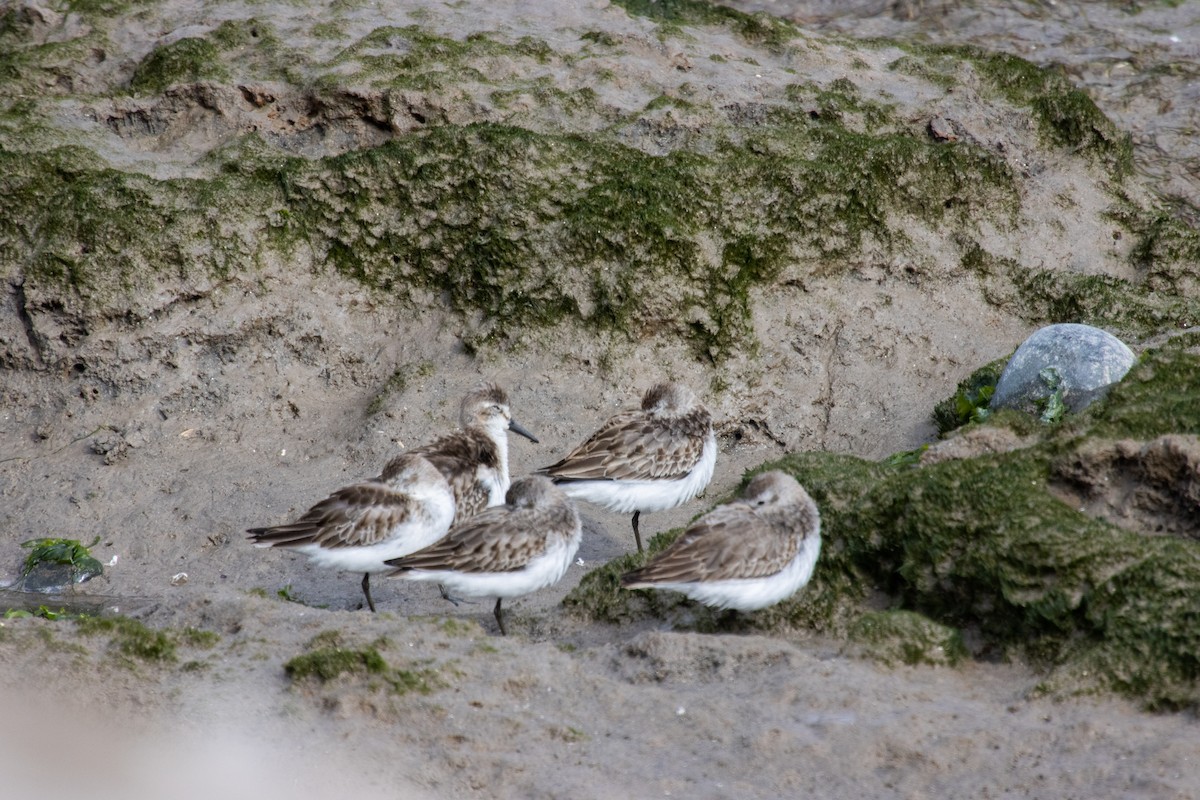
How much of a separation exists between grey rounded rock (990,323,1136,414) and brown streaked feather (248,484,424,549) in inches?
170

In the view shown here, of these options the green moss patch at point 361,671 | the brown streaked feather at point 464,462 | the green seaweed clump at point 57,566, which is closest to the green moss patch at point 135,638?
the green moss patch at point 361,671

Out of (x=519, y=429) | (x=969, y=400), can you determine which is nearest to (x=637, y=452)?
(x=519, y=429)

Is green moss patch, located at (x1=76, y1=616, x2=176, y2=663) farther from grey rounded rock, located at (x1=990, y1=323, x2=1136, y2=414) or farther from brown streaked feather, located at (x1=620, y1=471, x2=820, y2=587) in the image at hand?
Answer: grey rounded rock, located at (x1=990, y1=323, x2=1136, y2=414)

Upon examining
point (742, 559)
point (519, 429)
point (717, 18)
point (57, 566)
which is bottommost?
point (57, 566)

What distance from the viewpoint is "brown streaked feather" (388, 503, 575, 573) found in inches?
292

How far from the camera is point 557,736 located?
5.82 meters

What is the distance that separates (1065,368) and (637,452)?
9.74 feet

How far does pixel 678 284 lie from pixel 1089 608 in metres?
5.35

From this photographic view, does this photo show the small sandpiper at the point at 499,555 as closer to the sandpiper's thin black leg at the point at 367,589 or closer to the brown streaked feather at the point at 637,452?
the sandpiper's thin black leg at the point at 367,589

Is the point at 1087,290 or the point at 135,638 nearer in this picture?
the point at 135,638

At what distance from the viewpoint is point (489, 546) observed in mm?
7469

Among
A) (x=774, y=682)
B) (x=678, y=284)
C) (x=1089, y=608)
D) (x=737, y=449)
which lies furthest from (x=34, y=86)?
(x=1089, y=608)

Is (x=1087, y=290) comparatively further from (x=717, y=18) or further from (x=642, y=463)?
(x=642, y=463)

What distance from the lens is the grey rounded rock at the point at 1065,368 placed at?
8883 millimetres
